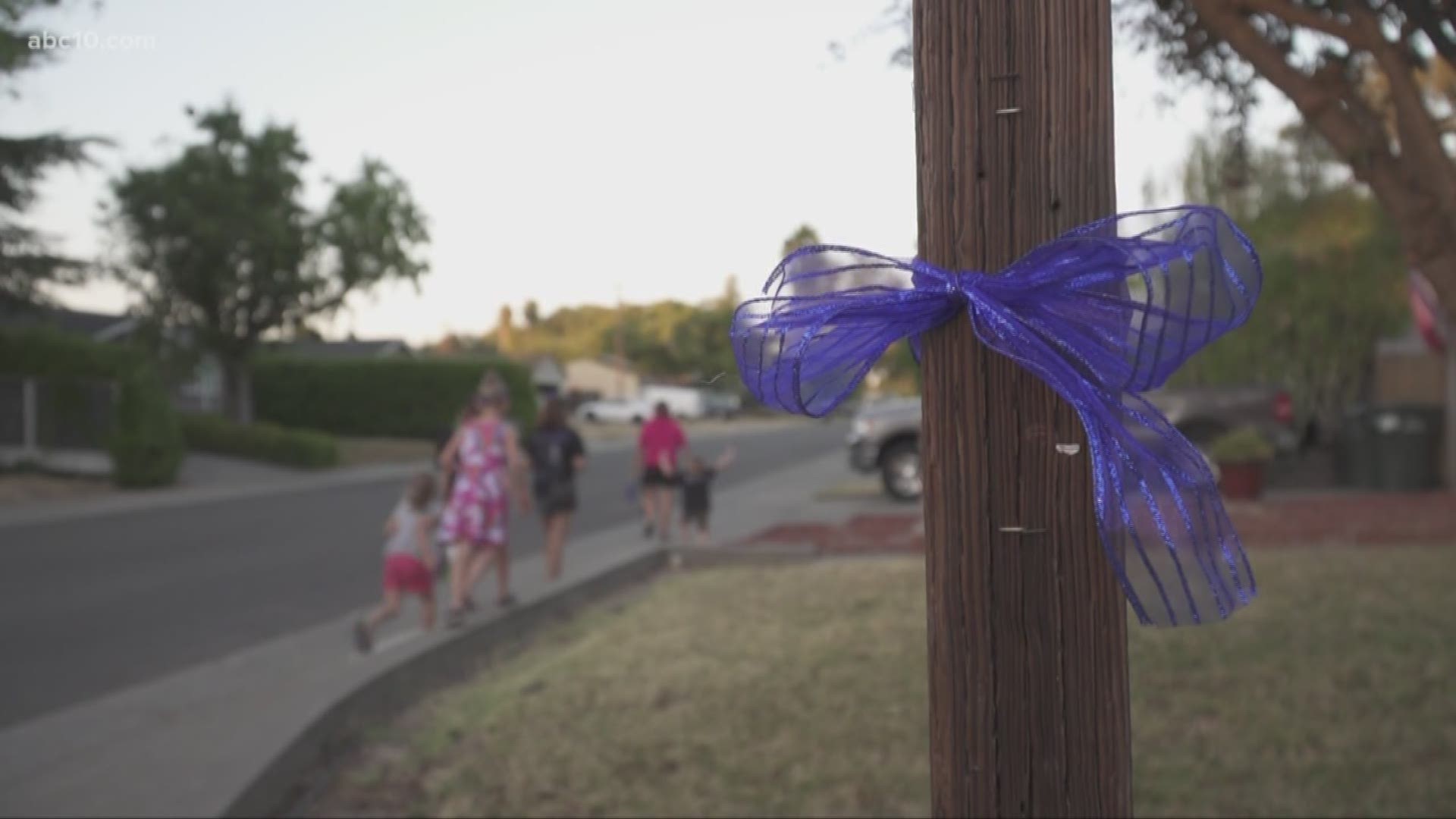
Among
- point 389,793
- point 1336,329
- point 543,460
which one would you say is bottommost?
point 389,793

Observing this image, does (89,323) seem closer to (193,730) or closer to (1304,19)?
(193,730)

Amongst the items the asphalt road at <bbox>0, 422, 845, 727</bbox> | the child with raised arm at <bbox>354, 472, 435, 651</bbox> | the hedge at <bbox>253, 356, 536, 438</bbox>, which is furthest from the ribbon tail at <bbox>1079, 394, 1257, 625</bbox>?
the hedge at <bbox>253, 356, 536, 438</bbox>

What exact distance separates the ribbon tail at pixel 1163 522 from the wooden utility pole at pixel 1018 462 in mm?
87

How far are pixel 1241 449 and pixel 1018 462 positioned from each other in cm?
1551

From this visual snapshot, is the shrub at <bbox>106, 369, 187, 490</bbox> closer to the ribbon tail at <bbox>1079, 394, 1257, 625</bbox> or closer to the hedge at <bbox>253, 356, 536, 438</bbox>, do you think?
the hedge at <bbox>253, 356, 536, 438</bbox>

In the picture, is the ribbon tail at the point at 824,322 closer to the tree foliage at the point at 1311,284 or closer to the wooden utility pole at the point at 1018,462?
the wooden utility pole at the point at 1018,462

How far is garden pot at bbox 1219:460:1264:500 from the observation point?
1656 cm

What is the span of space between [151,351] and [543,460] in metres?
28.9

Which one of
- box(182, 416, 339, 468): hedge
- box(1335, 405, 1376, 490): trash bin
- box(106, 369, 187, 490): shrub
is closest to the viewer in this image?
box(1335, 405, 1376, 490): trash bin

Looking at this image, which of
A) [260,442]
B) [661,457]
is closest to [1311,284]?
[661,457]

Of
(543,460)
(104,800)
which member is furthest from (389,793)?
(543,460)

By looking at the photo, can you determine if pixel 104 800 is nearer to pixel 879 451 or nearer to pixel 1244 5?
pixel 1244 5

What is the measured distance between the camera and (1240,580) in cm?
206

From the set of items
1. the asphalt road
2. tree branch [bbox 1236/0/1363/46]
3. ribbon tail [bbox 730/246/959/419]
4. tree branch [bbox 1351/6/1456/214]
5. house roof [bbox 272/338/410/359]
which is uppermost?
house roof [bbox 272/338/410/359]
